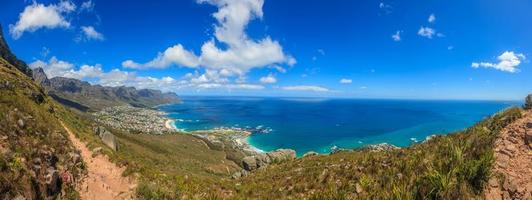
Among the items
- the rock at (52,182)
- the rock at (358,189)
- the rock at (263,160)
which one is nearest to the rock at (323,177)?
the rock at (358,189)

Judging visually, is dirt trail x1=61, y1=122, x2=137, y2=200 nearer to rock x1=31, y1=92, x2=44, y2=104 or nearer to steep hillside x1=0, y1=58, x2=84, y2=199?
steep hillside x1=0, y1=58, x2=84, y2=199

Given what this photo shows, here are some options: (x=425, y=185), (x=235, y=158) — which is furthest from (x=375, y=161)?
(x=235, y=158)

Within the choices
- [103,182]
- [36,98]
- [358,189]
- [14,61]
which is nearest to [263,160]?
[36,98]

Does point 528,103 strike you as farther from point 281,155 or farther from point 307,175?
point 281,155

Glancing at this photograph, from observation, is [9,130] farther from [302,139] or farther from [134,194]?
[302,139]

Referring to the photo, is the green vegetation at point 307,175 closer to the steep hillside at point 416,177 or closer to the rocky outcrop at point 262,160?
the steep hillside at point 416,177
